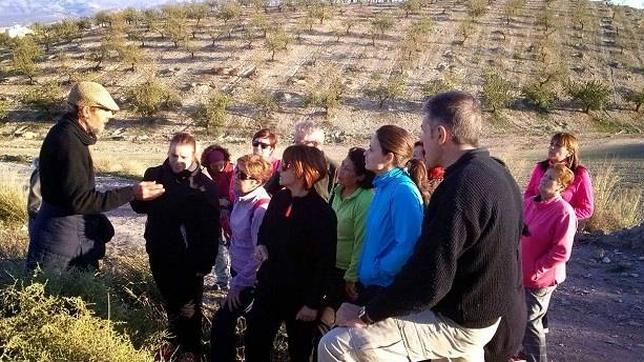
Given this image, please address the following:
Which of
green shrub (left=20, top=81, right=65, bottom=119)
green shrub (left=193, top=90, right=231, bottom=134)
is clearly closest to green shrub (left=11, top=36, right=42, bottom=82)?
green shrub (left=20, top=81, right=65, bottom=119)

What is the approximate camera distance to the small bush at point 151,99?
107 ft

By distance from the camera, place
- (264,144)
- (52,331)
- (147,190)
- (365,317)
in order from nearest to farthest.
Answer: (365,317) < (52,331) < (147,190) < (264,144)

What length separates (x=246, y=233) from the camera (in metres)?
3.80

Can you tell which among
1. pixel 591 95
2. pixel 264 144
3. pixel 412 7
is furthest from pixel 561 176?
pixel 412 7

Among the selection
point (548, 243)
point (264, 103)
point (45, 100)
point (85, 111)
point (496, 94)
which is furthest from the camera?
point (264, 103)

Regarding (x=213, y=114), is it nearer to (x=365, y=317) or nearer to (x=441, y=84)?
(x=441, y=84)

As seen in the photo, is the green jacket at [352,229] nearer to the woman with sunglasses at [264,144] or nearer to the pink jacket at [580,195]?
the woman with sunglasses at [264,144]

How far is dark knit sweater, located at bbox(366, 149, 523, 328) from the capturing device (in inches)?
88.0

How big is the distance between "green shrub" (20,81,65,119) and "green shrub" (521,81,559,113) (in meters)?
28.2

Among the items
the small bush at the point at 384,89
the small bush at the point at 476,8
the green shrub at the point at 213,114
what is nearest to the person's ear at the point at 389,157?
the green shrub at the point at 213,114

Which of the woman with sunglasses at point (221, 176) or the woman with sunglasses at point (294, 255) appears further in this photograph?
the woman with sunglasses at point (221, 176)

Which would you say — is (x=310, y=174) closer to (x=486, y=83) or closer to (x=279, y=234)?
(x=279, y=234)

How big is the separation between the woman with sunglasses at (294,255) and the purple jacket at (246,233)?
0.29m

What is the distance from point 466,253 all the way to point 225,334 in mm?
1841
